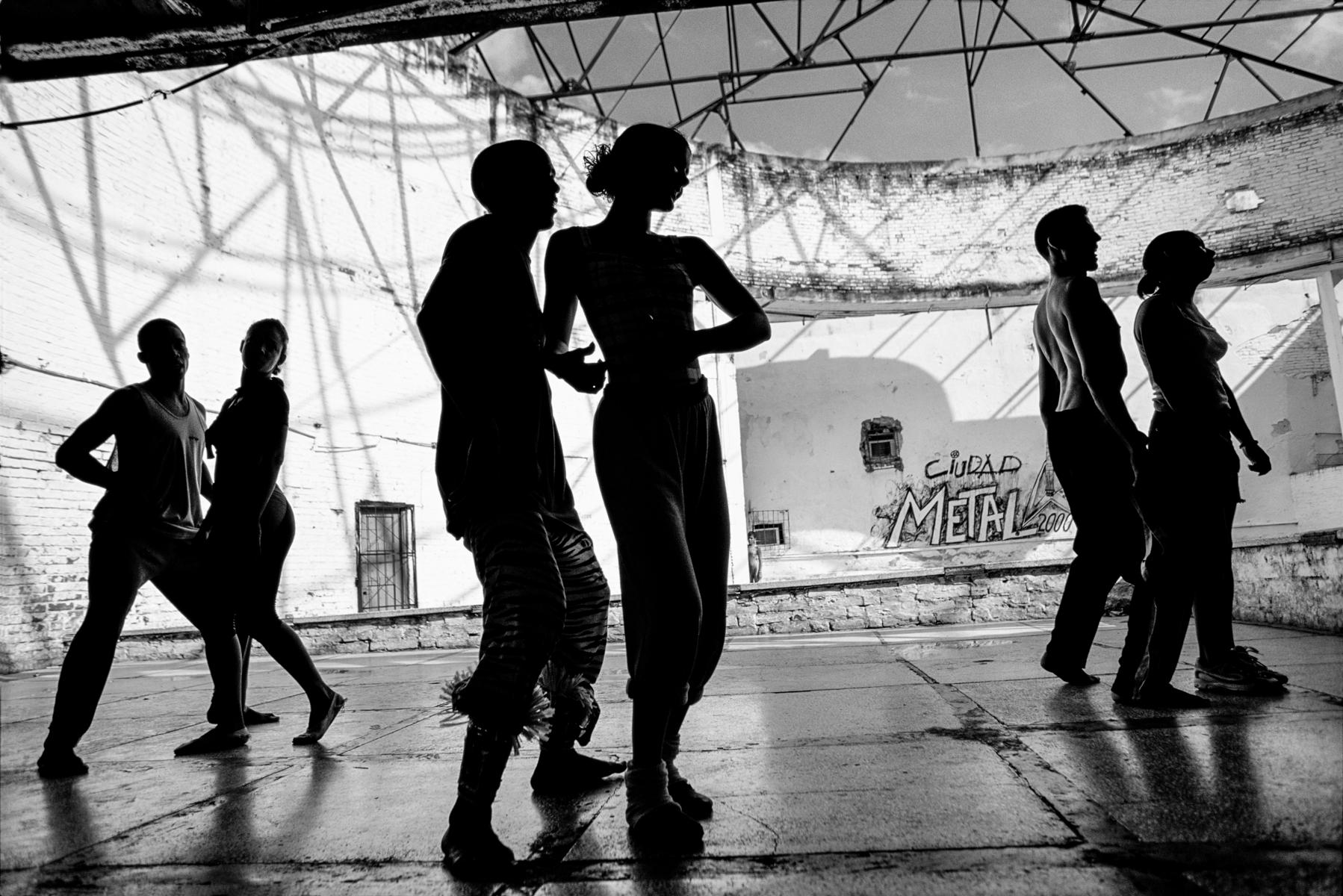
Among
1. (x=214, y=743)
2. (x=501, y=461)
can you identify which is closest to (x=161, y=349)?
(x=214, y=743)

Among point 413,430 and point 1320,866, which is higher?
point 413,430

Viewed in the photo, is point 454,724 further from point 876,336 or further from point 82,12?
point 876,336

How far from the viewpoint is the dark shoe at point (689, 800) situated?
5.98 feet

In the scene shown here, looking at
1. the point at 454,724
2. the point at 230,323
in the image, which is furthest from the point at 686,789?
the point at 230,323

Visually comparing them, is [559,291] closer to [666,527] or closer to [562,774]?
[666,527]

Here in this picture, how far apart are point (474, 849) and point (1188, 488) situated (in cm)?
253

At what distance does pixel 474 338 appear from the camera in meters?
1.84

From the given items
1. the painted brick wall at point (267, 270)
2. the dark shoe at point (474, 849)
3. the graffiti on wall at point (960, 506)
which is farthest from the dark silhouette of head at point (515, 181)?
the graffiti on wall at point (960, 506)

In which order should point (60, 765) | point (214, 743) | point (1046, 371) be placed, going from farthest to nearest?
point (1046, 371) → point (214, 743) → point (60, 765)

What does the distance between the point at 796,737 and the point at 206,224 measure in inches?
372

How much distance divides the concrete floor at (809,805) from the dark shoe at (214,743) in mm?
65

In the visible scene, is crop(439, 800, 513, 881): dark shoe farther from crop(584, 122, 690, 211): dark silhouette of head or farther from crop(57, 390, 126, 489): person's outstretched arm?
crop(57, 390, 126, 489): person's outstretched arm

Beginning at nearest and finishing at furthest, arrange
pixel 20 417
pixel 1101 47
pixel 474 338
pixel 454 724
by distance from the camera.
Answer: pixel 474 338 → pixel 454 724 → pixel 20 417 → pixel 1101 47

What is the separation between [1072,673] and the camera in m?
3.48
